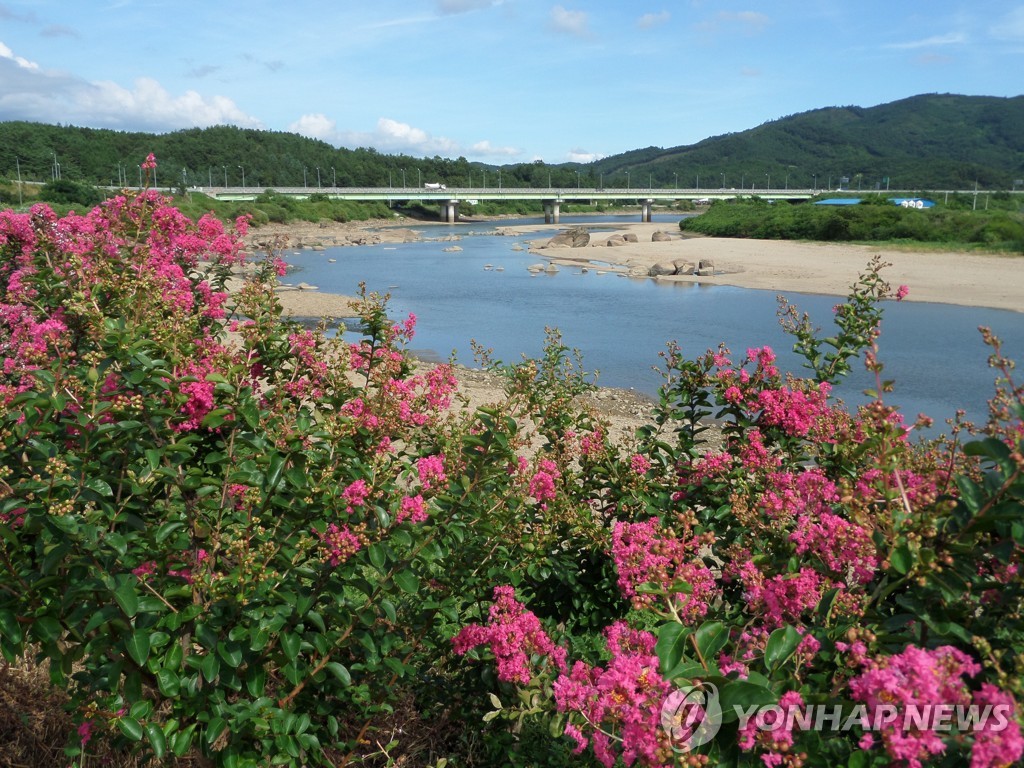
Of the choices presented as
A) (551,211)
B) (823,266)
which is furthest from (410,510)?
(551,211)

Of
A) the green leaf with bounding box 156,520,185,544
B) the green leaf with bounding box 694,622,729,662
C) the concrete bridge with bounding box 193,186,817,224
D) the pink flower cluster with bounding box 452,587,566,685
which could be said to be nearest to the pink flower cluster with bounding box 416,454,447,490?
the pink flower cluster with bounding box 452,587,566,685

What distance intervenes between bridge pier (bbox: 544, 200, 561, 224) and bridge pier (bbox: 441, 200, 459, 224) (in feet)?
38.0

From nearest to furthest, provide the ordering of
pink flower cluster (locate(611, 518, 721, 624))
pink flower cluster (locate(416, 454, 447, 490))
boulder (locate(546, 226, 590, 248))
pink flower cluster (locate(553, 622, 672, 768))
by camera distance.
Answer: pink flower cluster (locate(553, 622, 672, 768))
pink flower cluster (locate(611, 518, 721, 624))
pink flower cluster (locate(416, 454, 447, 490))
boulder (locate(546, 226, 590, 248))

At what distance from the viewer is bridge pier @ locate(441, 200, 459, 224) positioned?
96.8 m

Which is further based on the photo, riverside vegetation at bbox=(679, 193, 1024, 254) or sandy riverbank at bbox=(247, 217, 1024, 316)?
riverside vegetation at bbox=(679, 193, 1024, 254)

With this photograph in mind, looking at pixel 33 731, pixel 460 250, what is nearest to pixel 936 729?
pixel 33 731

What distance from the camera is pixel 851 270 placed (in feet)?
116

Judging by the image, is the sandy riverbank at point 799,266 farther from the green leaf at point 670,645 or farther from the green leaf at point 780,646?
the green leaf at point 670,645

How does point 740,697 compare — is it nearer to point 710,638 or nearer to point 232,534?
point 710,638

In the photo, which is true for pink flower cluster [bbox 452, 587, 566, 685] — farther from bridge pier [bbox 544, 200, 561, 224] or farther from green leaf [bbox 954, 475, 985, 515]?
bridge pier [bbox 544, 200, 561, 224]

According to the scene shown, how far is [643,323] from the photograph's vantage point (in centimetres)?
2444

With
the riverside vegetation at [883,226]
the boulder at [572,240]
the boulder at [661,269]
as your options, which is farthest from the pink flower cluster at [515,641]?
the boulder at [572,240]

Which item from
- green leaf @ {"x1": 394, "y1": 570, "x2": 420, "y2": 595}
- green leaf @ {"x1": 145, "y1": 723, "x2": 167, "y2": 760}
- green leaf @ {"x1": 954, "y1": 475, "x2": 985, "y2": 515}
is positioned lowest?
green leaf @ {"x1": 145, "y1": 723, "x2": 167, "y2": 760}
